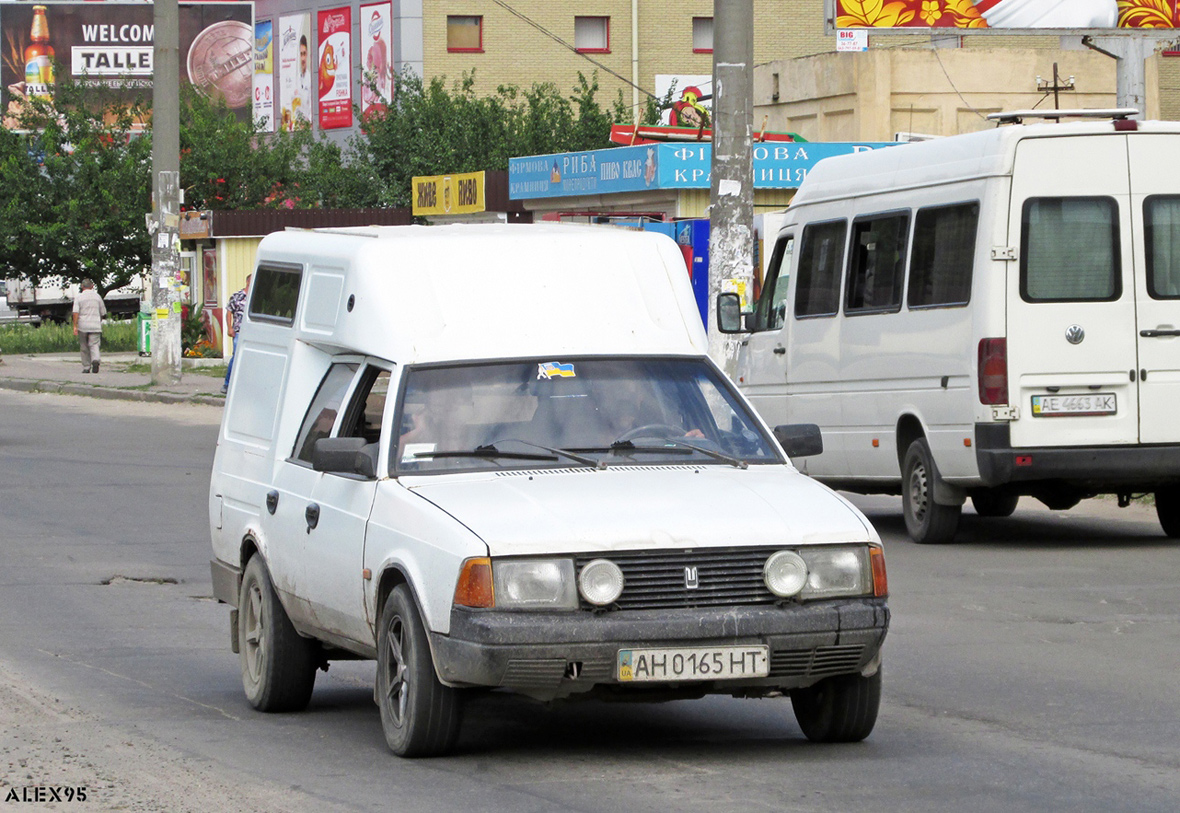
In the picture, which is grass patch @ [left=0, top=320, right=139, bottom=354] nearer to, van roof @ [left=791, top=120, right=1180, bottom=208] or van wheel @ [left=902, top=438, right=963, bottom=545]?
van roof @ [left=791, top=120, right=1180, bottom=208]

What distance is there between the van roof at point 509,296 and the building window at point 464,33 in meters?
58.6

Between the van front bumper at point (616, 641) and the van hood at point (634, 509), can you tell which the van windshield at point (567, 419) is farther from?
the van front bumper at point (616, 641)

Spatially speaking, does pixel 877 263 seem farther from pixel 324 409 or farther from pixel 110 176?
pixel 110 176

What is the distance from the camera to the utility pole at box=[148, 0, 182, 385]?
109ft

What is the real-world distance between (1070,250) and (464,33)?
54.2 m

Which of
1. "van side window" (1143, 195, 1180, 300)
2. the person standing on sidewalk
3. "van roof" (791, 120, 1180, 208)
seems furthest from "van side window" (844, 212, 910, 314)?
the person standing on sidewalk

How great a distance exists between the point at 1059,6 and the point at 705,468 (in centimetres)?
2242

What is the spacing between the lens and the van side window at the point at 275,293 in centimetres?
852

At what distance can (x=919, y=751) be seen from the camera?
7066 mm

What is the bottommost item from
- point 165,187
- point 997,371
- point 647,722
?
point 647,722

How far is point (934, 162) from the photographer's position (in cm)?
1391

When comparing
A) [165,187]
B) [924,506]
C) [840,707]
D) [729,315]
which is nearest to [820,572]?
[840,707]

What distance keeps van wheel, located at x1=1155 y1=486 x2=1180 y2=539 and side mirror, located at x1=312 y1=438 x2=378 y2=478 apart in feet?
27.5

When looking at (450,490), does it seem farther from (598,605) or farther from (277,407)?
(277,407)
